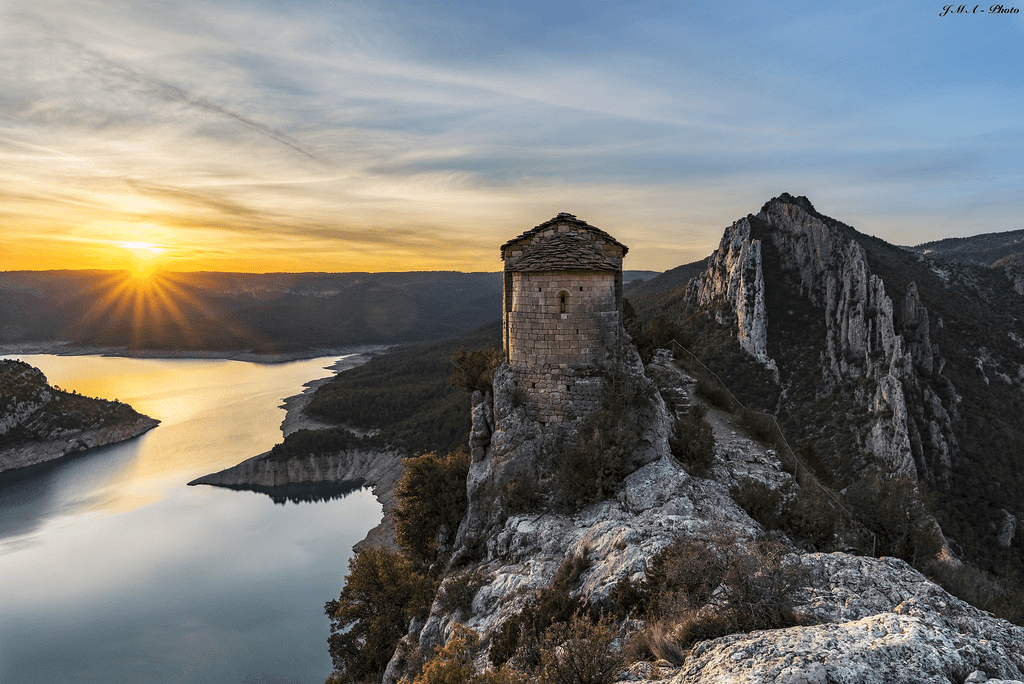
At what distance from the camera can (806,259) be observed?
5934cm

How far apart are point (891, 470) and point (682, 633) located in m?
38.8

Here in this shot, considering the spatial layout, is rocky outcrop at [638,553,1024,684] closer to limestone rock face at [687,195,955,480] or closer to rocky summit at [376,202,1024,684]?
rocky summit at [376,202,1024,684]

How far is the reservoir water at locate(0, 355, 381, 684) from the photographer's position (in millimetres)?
29109

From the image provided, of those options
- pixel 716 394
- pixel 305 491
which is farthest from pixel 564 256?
pixel 305 491

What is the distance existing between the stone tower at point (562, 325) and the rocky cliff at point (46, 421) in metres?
91.0

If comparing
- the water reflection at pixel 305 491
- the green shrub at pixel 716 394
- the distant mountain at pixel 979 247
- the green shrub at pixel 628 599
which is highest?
the distant mountain at pixel 979 247

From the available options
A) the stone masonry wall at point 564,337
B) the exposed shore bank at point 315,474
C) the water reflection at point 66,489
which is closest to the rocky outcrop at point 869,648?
the stone masonry wall at point 564,337

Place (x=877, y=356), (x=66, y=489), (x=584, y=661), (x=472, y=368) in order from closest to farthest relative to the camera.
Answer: (x=584, y=661), (x=472, y=368), (x=877, y=356), (x=66, y=489)

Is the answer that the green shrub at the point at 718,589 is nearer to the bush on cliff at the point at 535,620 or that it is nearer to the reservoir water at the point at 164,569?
the bush on cliff at the point at 535,620

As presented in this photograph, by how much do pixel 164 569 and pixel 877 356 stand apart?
66448 mm

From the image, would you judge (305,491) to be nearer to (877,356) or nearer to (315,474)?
(315,474)

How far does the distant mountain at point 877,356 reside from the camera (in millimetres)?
36875

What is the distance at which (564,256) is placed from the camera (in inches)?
463

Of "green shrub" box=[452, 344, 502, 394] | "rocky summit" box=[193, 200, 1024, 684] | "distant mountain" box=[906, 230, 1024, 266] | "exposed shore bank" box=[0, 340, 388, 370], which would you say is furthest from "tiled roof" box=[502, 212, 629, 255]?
"exposed shore bank" box=[0, 340, 388, 370]
